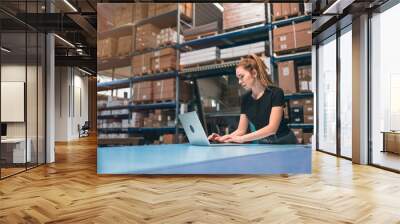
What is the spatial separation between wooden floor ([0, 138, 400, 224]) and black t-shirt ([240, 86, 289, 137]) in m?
0.88

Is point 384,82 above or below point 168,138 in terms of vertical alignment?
above

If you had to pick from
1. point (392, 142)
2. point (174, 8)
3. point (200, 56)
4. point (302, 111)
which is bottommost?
point (392, 142)

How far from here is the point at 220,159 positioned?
535cm

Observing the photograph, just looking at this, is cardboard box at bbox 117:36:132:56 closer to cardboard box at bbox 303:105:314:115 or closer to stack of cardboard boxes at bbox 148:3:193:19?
stack of cardboard boxes at bbox 148:3:193:19

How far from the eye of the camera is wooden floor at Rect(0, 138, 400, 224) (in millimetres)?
3369

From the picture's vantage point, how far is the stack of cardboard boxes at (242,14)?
5.40 metres

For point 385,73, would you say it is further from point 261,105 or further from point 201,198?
point 201,198

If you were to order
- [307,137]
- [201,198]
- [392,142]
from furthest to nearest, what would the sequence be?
[392,142] → [307,137] → [201,198]

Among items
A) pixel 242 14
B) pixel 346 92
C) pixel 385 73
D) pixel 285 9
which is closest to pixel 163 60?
pixel 242 14

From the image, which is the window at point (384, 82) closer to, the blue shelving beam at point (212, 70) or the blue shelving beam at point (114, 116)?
the blue shelving beam at point (212, 70)

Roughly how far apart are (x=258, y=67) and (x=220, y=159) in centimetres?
147

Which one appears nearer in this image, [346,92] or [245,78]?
[245,78]

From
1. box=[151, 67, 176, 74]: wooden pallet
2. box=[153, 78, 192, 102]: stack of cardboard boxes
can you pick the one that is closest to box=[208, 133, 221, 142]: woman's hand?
box=[153, 78, 192, 102]: stack of cardboard boxes

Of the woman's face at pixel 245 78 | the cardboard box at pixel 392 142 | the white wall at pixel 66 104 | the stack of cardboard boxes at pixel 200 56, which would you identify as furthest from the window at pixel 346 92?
the white wall at pixel 66 104
